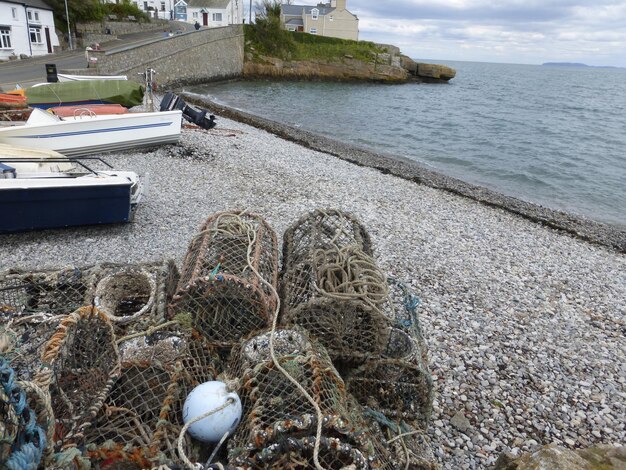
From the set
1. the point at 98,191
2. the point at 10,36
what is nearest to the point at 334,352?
the point at 98,191

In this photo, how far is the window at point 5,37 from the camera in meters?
31.3

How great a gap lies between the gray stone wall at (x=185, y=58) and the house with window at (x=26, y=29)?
37.0 feet

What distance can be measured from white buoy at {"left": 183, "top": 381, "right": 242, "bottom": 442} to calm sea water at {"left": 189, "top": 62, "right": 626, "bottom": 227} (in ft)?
45.7

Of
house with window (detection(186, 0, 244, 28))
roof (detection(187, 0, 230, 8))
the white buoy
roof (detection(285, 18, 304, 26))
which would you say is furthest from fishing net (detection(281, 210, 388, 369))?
roof (detection(285, 18, 304, 26))

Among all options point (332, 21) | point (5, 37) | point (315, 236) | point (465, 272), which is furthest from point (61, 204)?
point (332, 21)

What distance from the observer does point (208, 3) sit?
65.8 meters

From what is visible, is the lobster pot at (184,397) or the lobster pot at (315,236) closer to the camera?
the lobster pot at (184,397)

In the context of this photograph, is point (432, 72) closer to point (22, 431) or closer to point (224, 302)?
point (224, 302)

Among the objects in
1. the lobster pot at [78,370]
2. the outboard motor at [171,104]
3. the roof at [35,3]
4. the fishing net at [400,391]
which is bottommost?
the fishing net at [400,391]

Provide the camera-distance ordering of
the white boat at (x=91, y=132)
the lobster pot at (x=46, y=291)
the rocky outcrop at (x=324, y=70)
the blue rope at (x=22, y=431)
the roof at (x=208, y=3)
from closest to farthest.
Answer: the blue rope at (x=22, y=431) < the lobster pot at (x=46, y=291) < the white boat at (x=91, y=132) < the rocky outcrop at (x=324, y=70) < the roof at (x=208, y=3)

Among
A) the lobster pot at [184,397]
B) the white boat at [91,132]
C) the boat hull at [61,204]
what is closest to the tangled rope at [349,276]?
the lobster pot at [184,397]

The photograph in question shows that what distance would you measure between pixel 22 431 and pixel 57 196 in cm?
569

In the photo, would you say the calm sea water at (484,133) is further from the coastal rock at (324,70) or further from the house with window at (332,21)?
the house with window at (332,21)

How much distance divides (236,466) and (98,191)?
5.72 metres
